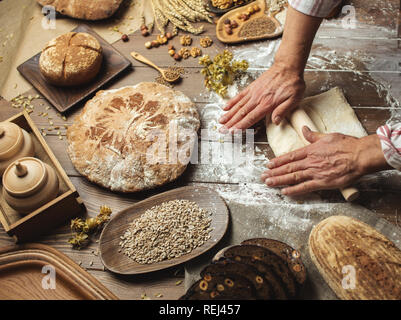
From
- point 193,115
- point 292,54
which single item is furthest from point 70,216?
point 292,54

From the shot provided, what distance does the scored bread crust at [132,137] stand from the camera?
1546 millimetres

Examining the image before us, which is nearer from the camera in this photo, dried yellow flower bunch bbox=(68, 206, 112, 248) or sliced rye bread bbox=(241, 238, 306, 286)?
sliced rye bread bbox=(241, 238, 306, 286)

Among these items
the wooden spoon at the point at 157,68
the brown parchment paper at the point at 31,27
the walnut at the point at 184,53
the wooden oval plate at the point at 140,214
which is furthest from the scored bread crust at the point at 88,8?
the wooden oval plate at the point at 140,214

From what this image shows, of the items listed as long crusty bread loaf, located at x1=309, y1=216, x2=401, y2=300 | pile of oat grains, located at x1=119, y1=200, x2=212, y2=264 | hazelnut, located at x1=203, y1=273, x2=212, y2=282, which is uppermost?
hazelnut, located at x1=203, y1=273, x2=212, y2=282

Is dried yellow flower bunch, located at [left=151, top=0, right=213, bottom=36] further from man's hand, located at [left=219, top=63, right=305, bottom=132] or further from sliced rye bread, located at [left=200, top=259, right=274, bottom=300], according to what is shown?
sliced rye bread, located at [left=200, top=259, right=274, bottom=300]

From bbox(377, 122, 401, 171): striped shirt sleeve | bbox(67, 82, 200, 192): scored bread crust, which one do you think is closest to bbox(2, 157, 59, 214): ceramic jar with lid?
bbox(67, 82, 200, 192): scored bread crust

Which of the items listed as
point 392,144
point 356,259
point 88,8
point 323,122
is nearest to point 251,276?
point 356,259

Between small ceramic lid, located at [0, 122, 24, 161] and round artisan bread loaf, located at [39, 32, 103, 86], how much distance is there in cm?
42

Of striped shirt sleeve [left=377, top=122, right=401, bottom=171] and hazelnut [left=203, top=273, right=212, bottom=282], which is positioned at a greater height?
striped shirt sleeve [left=377, top=122, right=401, bottom=171]

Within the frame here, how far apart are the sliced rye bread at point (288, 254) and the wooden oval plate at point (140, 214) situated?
0.16 meters

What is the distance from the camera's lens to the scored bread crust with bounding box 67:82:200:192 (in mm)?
1546

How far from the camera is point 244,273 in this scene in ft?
3.92

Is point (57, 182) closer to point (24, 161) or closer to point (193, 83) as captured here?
point (24, 161)

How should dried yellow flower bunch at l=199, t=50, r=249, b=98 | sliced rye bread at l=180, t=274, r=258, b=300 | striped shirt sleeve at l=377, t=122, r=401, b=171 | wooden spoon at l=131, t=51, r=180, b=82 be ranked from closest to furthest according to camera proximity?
1. sliced rye bread at l=180, t=274, r=258, b=300
2. striped shirt sleeve at l=377, t=122, r=401, b=171
3. dried yellow flower bunch at l=199, t=50, r=249, b=98
4. wooden spoon at l=131, t=51, r=180, b=82
